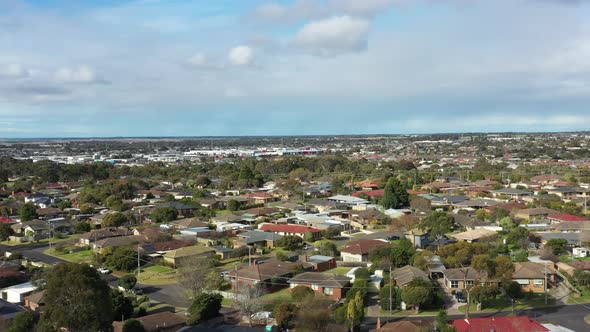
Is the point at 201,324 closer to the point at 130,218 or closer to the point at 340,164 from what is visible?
the point at 130,218

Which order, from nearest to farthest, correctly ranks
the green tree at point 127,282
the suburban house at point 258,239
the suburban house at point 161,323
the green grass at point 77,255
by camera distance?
the suburban house at point 161,323
the green tree at point 127,282
the green grass at point 77,255
the suburban house at point 258,239

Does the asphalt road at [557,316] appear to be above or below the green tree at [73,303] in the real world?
below

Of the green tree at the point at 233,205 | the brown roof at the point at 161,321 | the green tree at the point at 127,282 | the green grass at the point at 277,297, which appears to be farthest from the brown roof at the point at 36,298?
the green tree at the point at 233,205

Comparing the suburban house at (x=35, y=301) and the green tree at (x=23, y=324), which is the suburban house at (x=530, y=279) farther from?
the suburban house at (x=35, y=301)

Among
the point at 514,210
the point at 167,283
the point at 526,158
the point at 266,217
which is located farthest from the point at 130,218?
the point at 526,158

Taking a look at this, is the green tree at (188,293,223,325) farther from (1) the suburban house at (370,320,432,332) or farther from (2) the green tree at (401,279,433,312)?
(2) the green tree at (401,279,433,312)

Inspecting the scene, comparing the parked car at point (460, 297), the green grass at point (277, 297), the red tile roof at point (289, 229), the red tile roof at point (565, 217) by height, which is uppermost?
the red tile roof at point (565, 217)

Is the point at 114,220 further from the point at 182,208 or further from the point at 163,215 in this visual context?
the point at 182,208
